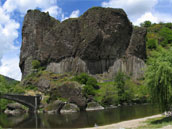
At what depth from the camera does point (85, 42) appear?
296 feet

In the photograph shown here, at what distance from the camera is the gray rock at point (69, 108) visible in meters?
59.9

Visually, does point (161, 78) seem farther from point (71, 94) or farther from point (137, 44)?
point (137, 44)

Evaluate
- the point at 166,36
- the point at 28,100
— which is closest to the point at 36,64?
the point at 28,100

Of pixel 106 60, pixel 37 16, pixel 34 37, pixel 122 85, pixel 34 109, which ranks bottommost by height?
pixel 34 109

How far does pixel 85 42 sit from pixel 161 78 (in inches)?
2808

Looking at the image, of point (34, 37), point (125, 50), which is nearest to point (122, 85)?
point (125, 50)

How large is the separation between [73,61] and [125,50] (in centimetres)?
2380

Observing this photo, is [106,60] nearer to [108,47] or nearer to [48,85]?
[108,47]

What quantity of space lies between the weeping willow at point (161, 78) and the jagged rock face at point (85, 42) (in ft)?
220

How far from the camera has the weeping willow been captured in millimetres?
20344

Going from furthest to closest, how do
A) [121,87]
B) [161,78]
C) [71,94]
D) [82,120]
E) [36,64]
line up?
[36,64] → [121,87] → [71,94] → [82,120] → [161,78]

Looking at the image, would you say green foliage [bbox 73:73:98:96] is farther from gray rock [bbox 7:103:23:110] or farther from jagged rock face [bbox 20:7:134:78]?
gray rock [bbox 7:103:23:110]

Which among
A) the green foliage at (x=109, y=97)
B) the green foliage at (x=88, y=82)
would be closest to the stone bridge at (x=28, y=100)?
the green foliage at (x=88, y=82)

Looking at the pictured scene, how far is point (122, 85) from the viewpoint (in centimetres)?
6625
